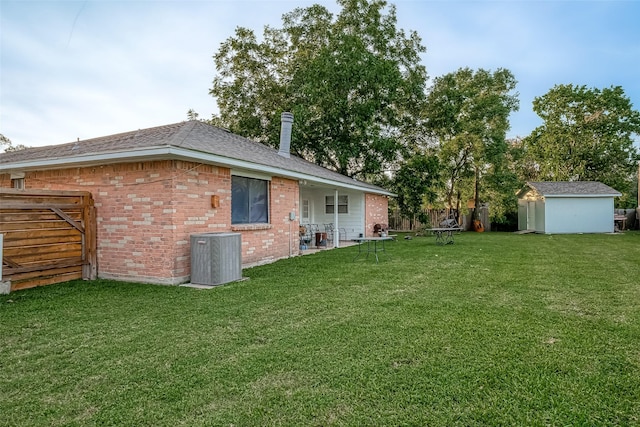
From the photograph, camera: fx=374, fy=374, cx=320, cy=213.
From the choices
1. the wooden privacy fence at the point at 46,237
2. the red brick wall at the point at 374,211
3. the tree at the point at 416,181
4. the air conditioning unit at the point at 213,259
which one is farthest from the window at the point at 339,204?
the wooden privacy fence at the point at 46,237

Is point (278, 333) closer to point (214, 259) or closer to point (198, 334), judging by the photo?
point (198, 334)

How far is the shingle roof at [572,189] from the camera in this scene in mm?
21125

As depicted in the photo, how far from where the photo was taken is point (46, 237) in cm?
672

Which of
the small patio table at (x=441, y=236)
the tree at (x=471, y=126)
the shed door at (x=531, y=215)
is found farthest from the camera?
the shed door at (x=531, y=215)

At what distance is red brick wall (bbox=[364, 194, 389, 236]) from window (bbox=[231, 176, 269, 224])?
26.6ft

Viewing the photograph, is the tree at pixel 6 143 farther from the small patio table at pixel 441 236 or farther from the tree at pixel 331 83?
the small patio table at pixel 441 236

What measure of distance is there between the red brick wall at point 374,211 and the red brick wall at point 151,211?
970 cm

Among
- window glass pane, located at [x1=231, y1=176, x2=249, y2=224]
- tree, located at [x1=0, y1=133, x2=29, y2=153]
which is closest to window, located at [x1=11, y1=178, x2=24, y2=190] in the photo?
window glass pane, located at [x1=231, y1=176, x2=249, y2=224]

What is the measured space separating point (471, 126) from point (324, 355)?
23500mm

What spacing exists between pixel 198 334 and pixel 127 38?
953cm

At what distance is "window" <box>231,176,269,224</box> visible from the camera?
866cm

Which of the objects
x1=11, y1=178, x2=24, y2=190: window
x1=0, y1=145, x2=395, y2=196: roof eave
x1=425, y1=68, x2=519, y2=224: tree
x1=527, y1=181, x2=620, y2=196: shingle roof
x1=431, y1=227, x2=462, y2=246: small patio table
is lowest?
x1=431, y1=227, x2=462, y2=246: small patio table

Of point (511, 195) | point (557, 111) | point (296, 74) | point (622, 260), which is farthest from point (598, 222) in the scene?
point (296, 74)

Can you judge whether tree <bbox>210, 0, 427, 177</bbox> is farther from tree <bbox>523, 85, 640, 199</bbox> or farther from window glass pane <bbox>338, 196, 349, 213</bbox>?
tree <bbox>523, 85, 640, 199</bbox>
